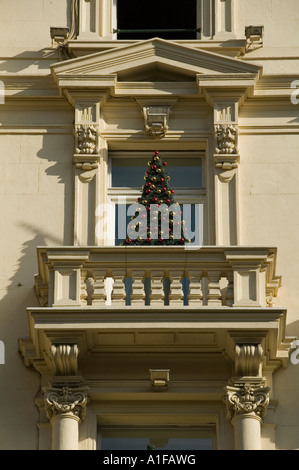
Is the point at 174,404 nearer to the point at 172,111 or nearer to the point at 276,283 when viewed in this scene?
the point at 276,283

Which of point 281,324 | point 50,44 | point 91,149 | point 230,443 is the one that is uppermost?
point 50,44

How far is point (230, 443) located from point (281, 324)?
1.67 m

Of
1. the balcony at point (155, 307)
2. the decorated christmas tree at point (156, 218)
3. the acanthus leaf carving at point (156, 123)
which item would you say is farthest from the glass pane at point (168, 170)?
the balcony at point (155, 307)

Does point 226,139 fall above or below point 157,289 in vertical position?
above

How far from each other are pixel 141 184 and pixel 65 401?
13.5 feet

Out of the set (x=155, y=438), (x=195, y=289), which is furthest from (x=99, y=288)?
(x=155, y=438)

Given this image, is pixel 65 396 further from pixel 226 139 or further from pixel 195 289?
pixel 226 139

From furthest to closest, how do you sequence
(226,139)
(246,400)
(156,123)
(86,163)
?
1. (156,123)
2. (226,139)
3. (86,163)
4. (246,400)

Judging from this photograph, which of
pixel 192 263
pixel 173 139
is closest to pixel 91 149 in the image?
pixel 173 139

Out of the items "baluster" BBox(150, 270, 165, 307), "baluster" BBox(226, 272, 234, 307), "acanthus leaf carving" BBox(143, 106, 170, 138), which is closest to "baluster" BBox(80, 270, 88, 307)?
"baluster" BBox(150, 270, 165, 307)

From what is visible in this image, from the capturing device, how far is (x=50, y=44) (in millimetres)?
24875

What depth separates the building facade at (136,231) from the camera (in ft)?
70.9

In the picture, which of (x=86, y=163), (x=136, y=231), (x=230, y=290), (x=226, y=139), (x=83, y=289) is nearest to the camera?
(x=230, y=290)

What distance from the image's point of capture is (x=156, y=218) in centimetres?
2250
